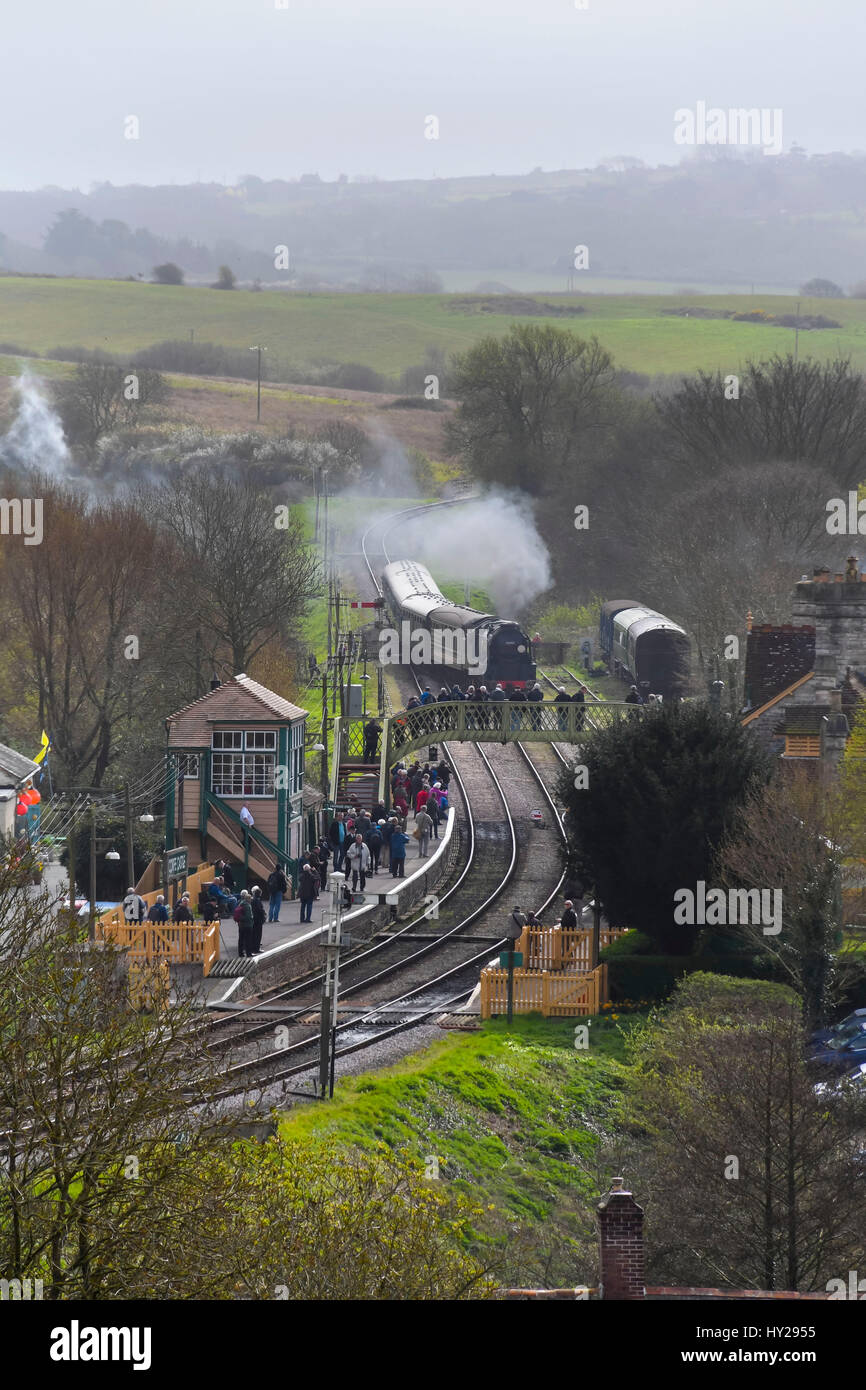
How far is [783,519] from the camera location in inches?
2980

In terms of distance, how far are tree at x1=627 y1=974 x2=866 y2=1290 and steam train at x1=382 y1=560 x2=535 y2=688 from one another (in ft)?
117

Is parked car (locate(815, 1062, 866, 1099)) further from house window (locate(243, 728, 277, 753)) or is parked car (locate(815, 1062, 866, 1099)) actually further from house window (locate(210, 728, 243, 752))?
house window (locate(210, 728, 243, 752))

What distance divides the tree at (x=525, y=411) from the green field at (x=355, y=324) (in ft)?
131

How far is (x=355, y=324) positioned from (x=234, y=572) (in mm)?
109303

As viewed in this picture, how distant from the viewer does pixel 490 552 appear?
9156 centimetres

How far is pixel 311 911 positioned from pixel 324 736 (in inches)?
509

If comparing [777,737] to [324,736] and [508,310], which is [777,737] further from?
[508,310]

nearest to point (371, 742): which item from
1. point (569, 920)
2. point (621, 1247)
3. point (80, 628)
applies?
point (80, 628)

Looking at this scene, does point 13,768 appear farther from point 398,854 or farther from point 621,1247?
point 621,1247

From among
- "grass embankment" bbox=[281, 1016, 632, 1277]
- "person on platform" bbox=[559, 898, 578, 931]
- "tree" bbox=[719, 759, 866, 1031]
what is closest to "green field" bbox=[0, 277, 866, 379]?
"tree" bbox=[719, 759, 866, 1031]

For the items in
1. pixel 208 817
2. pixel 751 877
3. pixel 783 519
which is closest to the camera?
pixel 751 877

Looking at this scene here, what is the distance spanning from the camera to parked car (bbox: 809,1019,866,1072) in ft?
94.4

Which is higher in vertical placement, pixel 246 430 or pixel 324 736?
pixel 246 430
